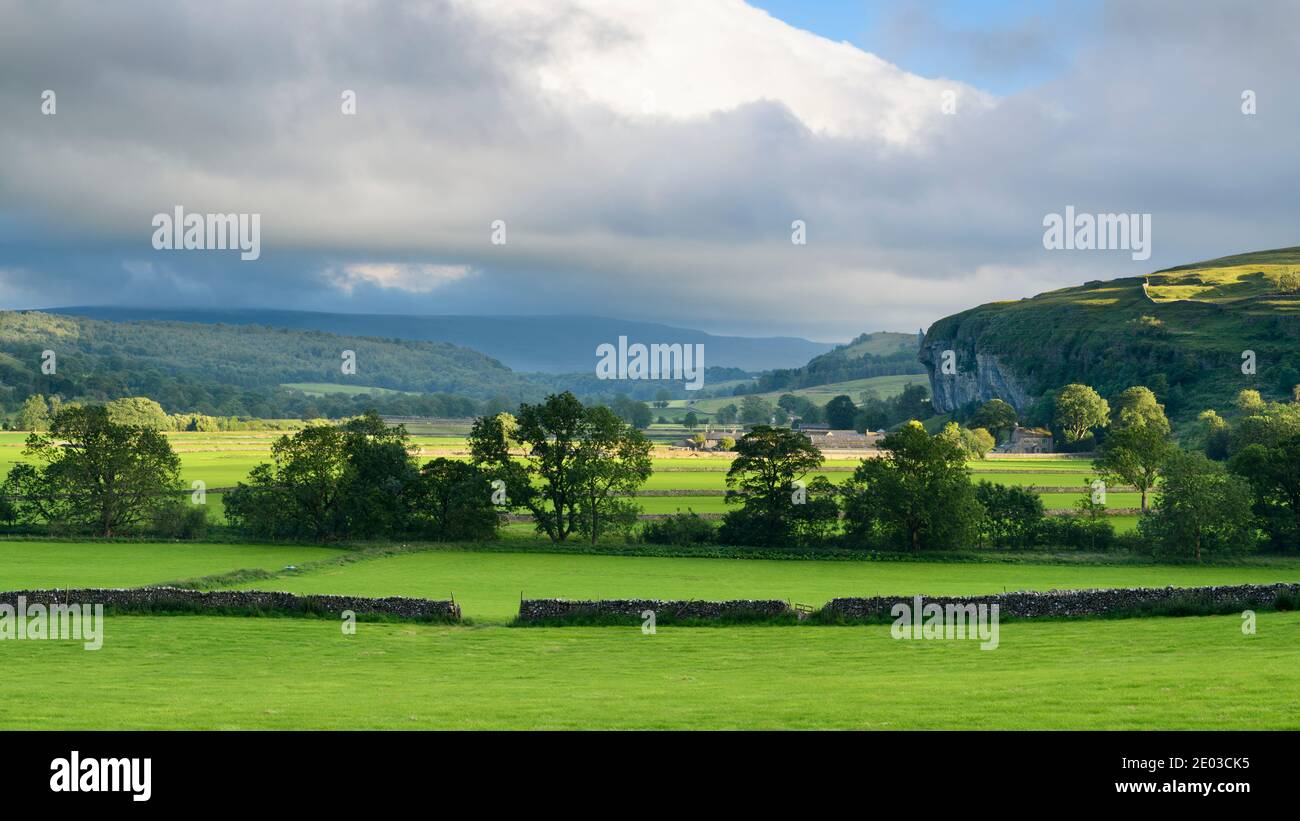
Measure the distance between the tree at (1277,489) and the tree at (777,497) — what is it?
81.0ft

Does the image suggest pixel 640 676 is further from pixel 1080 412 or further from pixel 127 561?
pixel 1080 412

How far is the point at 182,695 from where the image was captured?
21.7m

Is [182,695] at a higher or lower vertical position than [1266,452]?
lower

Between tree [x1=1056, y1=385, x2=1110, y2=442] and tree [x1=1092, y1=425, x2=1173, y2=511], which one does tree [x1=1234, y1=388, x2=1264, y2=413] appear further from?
tree [x1=1092, y1=425, x2=1173, y2=511]

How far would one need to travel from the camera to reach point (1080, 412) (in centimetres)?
17912

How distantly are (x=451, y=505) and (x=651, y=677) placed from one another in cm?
4507

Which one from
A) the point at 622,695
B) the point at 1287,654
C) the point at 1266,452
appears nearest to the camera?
the point at 622,695

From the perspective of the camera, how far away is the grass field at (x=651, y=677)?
1772cm

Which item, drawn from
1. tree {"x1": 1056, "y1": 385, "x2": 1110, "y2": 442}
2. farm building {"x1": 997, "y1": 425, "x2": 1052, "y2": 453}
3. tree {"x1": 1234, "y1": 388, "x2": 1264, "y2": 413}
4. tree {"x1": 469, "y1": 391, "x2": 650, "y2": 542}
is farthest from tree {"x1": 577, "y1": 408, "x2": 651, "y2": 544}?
tree {"x1": 1056, "y1": 385, "x2": 1110, "y2": 442}

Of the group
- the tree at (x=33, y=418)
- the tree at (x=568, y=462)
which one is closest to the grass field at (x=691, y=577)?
the tree at (x=568, y=462)

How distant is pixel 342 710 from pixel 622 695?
541 cm

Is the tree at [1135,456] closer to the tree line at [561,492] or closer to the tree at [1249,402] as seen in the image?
the tree line at [561,492]
